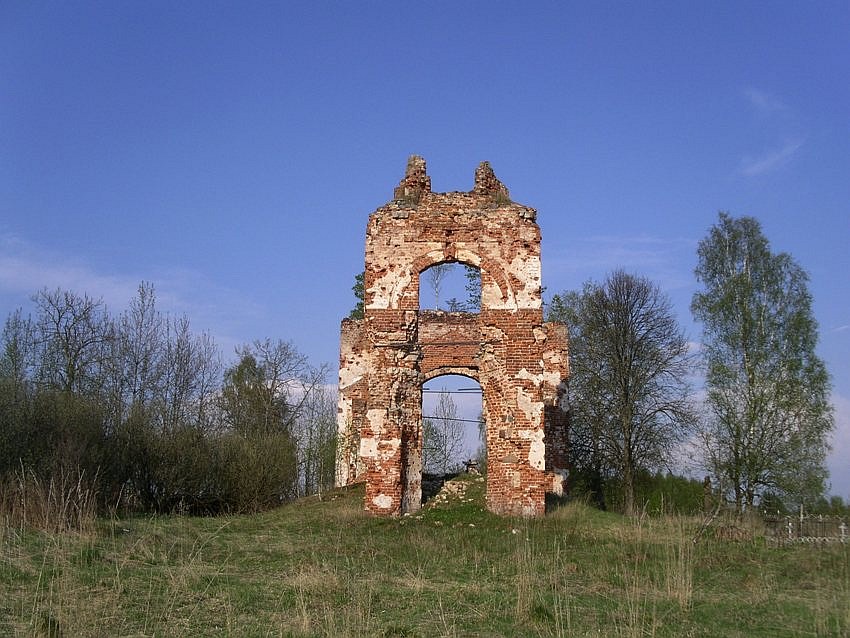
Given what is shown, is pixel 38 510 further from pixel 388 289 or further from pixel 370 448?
pixel 388 289

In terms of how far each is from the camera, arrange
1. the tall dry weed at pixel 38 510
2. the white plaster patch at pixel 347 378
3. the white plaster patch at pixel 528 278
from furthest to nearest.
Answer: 1. the white plaster patch at pixel 347 378
2. the white plaster patch at pixel 528 278
3. the tall dry weed at pixel 38 510

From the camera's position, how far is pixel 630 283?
86.2 ft

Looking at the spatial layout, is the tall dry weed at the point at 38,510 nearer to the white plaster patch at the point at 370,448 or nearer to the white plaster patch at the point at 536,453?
the white plaster patch at the point at 370,448

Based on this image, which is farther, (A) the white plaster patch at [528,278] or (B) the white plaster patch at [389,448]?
(A) the white plaster patch at [528,278]

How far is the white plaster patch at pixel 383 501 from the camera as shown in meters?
13.6

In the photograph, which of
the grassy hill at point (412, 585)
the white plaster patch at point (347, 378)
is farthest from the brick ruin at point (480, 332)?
the white plaster patch at point (347, 378)

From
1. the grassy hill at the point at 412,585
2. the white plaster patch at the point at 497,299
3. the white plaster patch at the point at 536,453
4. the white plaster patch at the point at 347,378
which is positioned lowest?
the grassy hill at the point at 412,585

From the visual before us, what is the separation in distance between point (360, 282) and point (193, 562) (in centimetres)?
2295

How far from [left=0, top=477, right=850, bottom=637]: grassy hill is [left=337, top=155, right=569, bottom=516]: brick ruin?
1.93m

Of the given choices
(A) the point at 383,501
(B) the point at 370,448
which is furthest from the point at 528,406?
(A) the point at 383,501

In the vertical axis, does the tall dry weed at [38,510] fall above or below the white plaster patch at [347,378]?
below

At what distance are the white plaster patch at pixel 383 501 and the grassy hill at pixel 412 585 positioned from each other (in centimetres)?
172

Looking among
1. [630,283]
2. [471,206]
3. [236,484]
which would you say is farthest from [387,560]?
[630,283]

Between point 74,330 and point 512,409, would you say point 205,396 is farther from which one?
point 512,409
